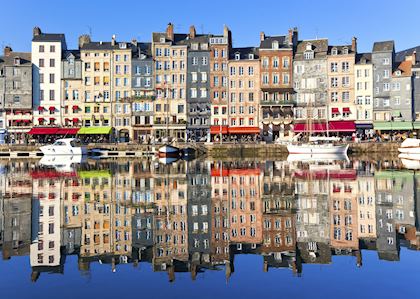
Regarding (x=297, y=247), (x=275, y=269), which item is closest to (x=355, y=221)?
(x=297, y=247)

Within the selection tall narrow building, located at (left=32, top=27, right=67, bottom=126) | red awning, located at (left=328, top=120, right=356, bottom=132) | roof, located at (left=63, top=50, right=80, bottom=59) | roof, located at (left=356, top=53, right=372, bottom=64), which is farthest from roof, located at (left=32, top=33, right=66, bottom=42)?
roof, located at (left=356, top=53, right=372, bottom=64)

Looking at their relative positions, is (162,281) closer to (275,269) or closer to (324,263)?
(275,269)

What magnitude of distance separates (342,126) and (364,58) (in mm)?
10510

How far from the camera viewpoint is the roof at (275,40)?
68.6 meters

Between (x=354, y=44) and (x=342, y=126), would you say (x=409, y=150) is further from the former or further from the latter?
(x=354, y=44)

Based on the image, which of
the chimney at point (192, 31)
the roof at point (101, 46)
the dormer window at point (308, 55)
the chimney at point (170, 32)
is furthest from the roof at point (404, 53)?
the roof at point (101, 46)

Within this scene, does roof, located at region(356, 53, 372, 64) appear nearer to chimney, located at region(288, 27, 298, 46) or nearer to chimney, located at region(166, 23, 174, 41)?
chimney, located at region(288, 27, 298, 46)

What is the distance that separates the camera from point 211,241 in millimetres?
14922

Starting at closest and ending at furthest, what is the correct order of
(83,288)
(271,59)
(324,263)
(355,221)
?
(83,288) → (324,263) → (355,221) → (271,59)

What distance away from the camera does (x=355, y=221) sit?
17.4 m

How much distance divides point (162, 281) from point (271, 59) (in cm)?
6032

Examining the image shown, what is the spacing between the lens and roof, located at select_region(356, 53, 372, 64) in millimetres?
66938

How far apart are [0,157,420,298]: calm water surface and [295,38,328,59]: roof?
144ft

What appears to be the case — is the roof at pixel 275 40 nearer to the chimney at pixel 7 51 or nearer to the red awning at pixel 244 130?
the red awning at pixel 244 130
